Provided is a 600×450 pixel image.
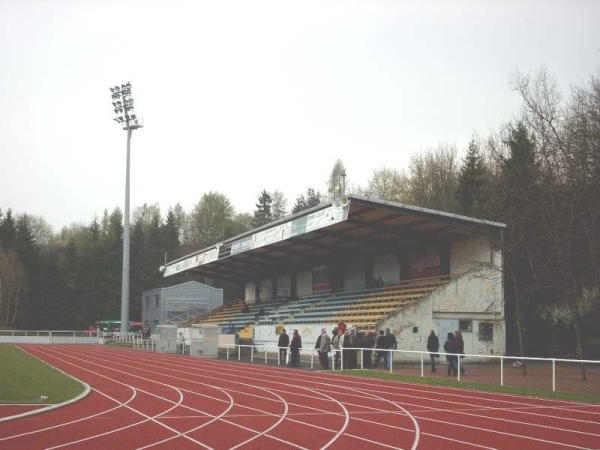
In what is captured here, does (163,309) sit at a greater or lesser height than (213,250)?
lesser

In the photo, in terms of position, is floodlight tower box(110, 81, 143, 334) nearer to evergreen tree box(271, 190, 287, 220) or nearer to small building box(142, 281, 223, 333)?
small building box(142, 281, 223, 333)

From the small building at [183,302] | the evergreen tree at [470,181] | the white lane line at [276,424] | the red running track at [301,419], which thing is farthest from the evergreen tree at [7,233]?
the white lane line at [276,424]

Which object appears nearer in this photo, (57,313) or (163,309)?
(163,309)

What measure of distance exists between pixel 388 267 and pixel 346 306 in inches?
130

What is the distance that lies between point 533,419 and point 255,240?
2688 centimetres

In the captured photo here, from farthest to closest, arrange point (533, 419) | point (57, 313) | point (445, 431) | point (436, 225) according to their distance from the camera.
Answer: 1. point (57, 313)
2. point (436, 225)
3. point (533, 419)
4. point (445, 431)

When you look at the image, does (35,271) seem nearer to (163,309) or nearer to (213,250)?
(163,309)

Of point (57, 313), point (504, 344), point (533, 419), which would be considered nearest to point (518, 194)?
point (504, 344)

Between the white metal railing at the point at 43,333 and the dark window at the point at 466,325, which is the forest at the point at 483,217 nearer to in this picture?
the dark window at the point at 466,325

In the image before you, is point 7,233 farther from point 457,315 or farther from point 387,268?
point 457,315

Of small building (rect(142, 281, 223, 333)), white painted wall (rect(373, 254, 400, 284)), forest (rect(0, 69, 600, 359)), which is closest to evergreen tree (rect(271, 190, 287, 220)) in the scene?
forest (rect(0, 69, 600, 359))

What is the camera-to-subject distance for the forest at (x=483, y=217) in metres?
24.5

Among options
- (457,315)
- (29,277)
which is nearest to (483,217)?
(457,315)

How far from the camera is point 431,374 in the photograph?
23.0 meters
